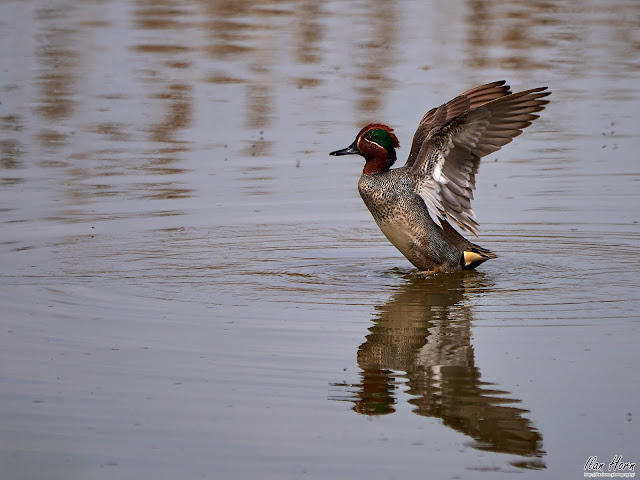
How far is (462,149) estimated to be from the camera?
8.14 m

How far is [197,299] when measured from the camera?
7.45 meters

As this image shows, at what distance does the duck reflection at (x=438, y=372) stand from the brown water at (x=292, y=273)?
2 cm

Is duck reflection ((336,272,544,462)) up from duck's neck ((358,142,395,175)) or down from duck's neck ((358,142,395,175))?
down

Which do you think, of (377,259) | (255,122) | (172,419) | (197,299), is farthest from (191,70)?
(172,419)

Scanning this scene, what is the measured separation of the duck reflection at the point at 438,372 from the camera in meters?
5.22

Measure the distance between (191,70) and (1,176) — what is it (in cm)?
483

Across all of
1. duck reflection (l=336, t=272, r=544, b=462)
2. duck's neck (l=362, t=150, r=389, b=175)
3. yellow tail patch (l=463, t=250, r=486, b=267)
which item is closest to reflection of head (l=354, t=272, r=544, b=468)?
duck reflection (l=336, t=272, r=544, b=462)

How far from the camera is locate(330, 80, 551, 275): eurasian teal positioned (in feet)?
26.3

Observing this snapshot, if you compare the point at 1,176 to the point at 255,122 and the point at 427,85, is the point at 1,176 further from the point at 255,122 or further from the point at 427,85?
the point at 427,85

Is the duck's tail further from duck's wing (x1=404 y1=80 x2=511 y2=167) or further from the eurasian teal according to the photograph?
duck's wing (x1=404 y1=80 x2=511 y2=167)

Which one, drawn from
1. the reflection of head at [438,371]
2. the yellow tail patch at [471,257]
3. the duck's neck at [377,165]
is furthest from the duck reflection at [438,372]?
the duck's neck at [377,165]

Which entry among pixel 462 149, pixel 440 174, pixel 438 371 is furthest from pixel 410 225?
pixel 438 371

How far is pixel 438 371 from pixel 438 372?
16 mm

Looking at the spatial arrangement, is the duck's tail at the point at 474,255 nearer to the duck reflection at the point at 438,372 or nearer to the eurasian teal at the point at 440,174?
the eurasian teal at the point at 440,174
